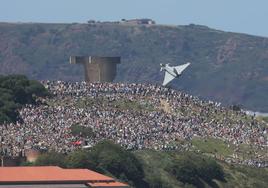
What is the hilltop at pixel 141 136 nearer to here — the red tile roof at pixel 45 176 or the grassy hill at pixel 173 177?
the grassy hill at pixel 173 177

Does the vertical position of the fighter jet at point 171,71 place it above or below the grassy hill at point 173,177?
above

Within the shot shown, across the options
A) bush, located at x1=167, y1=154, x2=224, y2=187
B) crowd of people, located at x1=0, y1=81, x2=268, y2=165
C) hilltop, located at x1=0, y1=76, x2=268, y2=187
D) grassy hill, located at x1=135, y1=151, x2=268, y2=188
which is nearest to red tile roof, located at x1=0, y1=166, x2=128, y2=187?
hilltop, located at x1=0, y1=76, x2=268, y2=187

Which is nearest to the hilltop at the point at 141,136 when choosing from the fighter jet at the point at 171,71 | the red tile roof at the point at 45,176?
the fighter jet at the point at 171,71

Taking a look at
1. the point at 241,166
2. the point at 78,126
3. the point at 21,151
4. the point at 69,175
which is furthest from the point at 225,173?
the point at 69,175

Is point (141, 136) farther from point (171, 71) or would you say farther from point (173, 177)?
point (171, 71)

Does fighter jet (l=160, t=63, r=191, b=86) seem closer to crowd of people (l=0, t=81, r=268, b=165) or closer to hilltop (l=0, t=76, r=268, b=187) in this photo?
crowd of people (l=0, t=81, r=268, b=165)

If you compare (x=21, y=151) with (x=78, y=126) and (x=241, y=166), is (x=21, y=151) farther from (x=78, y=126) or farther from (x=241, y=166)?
(x=241, y=166)

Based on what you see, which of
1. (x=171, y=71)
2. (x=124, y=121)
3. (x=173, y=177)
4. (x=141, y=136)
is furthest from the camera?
(x=171, y=71)

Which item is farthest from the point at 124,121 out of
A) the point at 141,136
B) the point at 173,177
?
the point at 173,177

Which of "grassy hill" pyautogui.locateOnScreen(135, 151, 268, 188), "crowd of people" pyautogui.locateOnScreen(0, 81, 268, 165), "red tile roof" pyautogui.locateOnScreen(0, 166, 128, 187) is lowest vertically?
"grassy hill" pyautogui.locateOnScreen(135, 151, 268, 188)

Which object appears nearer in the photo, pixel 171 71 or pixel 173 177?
pixel 173 177
